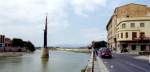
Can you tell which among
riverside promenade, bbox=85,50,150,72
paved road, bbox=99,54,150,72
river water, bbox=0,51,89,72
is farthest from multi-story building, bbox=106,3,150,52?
paved road, bbox=99,54,150,72

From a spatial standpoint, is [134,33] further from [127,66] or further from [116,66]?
[116,66]

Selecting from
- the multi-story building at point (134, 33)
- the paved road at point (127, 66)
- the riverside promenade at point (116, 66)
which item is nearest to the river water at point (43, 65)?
the riverside promenade at point (116, 66)

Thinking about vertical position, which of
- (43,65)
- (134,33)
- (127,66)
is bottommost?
(43,65)

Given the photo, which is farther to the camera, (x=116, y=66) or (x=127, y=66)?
(x=127, y=66)

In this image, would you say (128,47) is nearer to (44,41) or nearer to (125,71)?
(44,41)

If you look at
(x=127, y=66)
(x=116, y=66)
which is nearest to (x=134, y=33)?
(x=127, y=66)

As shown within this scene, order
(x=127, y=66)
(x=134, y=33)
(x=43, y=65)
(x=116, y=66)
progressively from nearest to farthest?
(x=116, y=66), (x=127, y=66), (x=43, y=65), (x=134, y=33)

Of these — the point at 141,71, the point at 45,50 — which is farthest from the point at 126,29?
the point at 141,71

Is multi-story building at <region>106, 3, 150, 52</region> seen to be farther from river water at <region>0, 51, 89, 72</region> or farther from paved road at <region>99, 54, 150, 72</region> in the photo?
paved road at <region>99, 54, 150, 72</region>

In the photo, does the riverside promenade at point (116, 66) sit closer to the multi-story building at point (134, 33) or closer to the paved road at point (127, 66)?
the paved road at point (127, 66)

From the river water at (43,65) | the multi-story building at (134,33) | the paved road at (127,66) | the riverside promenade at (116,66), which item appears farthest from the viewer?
the multi-story building at (134,33)

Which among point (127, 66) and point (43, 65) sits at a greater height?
point (127, 66)

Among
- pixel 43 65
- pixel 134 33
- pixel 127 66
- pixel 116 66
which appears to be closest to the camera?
pixel 116 66

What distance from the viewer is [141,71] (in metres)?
29.5
